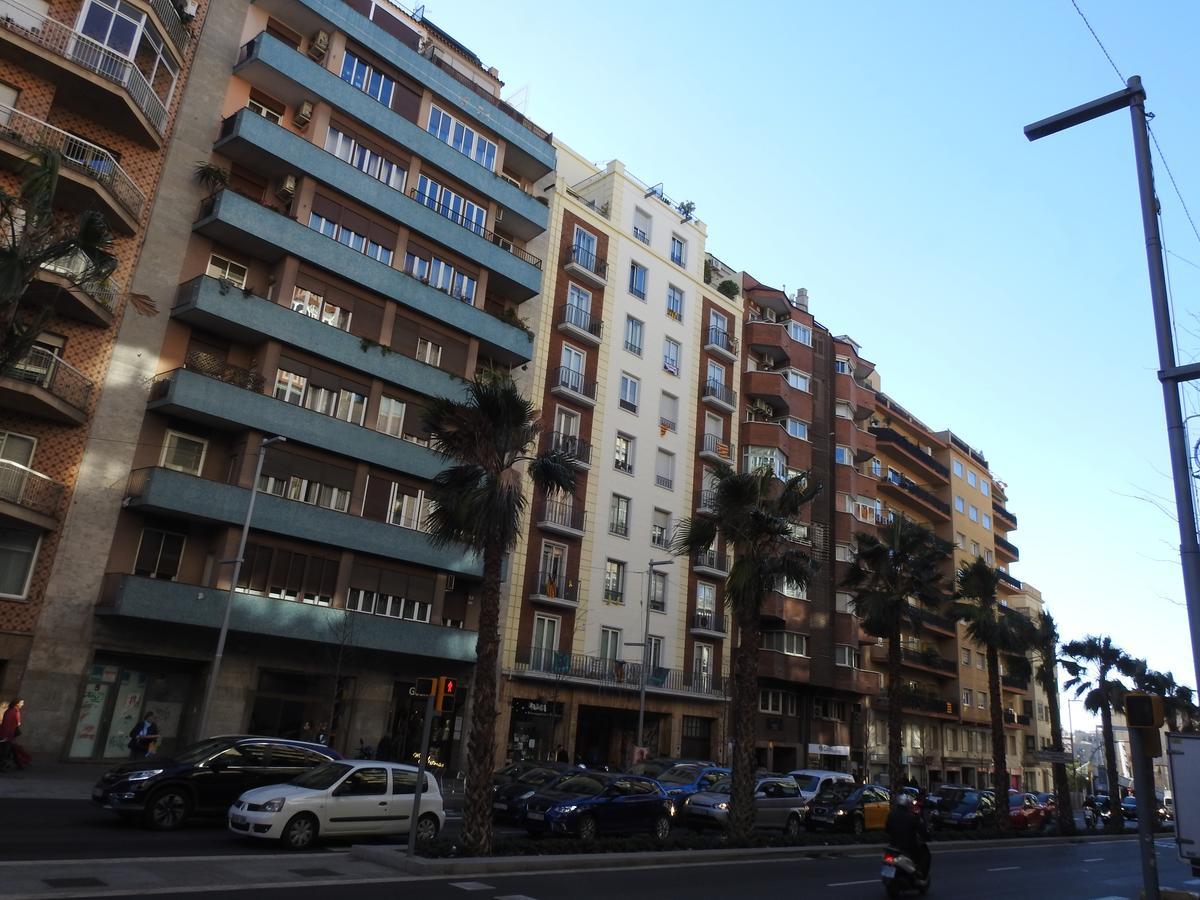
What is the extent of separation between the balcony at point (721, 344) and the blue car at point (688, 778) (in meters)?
25.8

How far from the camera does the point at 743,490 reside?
23781 mm

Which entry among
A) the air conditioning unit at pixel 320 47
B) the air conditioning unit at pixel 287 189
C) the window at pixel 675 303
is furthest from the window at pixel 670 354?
the air conditioning unit at pixel 320 47

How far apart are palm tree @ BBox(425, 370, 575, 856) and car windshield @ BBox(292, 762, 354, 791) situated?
2556 millimetres

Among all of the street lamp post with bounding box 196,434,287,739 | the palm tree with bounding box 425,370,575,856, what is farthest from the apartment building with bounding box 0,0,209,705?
the palm tree with bounding box 425,370,575,856

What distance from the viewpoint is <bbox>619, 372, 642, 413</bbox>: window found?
144 feet

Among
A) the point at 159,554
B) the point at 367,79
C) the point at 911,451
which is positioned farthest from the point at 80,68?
the point at 911,451

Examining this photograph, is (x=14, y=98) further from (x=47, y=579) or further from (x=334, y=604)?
(x=334, y=604)

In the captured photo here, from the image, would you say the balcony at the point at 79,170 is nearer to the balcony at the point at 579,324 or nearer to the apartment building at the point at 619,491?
the apartment building at the point at 619,491

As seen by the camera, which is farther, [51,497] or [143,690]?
[143,690]

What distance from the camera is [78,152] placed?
2709 centimetres

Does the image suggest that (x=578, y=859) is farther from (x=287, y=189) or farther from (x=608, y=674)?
(x=287, y=189)

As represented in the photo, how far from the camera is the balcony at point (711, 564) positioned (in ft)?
148

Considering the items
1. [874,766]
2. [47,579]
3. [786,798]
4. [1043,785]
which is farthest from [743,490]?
[1043,785]

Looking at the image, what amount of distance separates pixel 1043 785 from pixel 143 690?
287 feet
